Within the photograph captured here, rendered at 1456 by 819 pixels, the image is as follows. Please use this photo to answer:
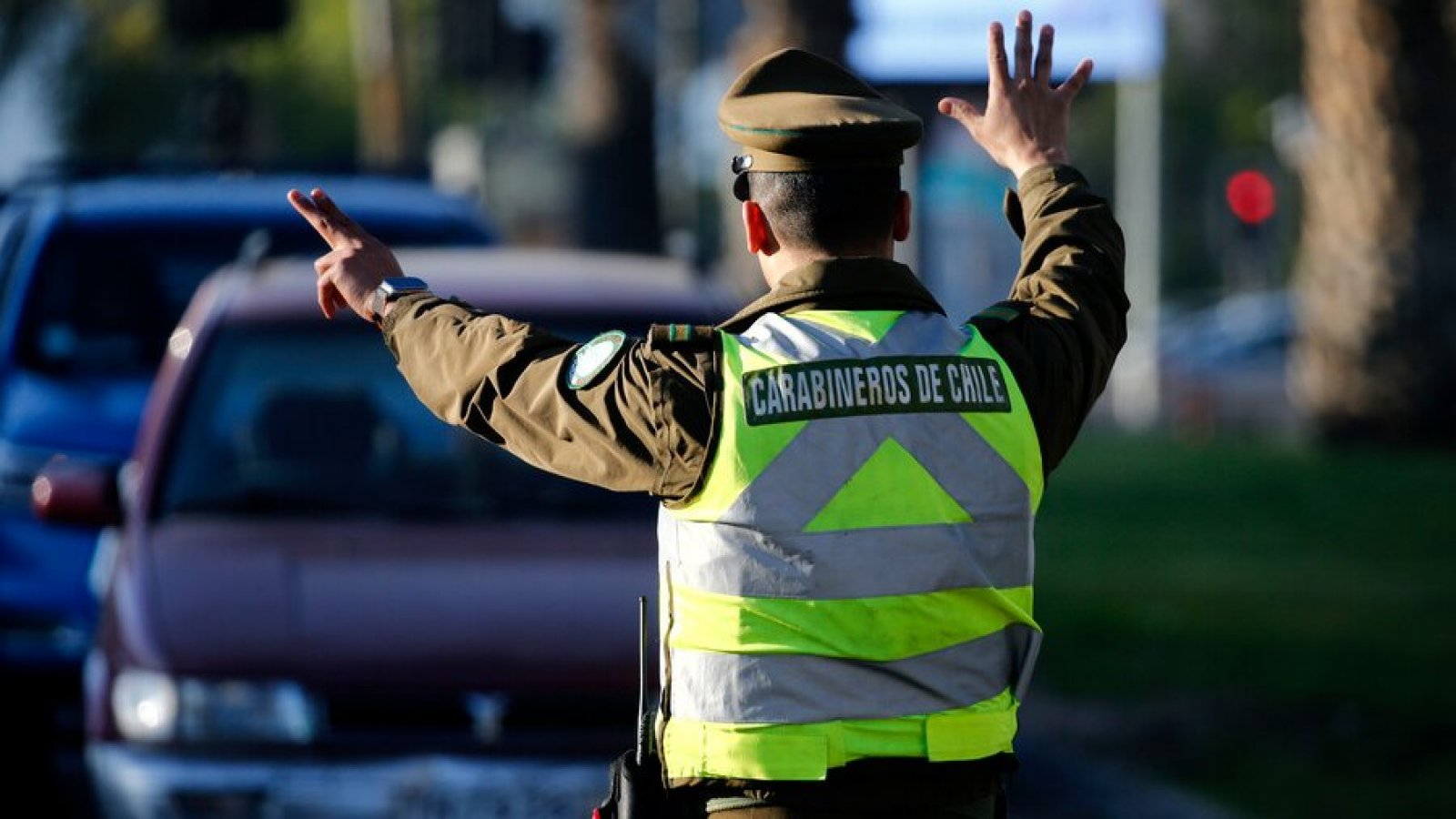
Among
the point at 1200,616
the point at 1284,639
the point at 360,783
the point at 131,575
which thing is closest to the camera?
the point at 360,783

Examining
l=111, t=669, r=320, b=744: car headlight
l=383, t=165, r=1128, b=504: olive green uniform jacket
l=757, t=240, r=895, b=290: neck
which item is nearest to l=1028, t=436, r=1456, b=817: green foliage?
l=111, t=669, r=320, b=744: car headlight

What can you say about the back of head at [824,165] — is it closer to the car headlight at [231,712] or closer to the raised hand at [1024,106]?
the raised hand at [1024,106]


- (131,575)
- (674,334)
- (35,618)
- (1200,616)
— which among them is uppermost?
(674,334)

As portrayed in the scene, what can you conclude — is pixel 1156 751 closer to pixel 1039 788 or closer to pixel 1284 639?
pixel 1039 788

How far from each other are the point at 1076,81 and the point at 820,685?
115 cm

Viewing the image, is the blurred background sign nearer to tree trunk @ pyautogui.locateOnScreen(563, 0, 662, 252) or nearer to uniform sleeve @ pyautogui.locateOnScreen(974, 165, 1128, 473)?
tree trunk @ pyautogui.locateOnScreen(563, 0, 662, 252)

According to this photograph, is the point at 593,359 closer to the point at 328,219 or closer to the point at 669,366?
the point at 669,366

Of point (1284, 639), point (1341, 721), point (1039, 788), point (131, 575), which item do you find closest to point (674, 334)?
point (131, 575)

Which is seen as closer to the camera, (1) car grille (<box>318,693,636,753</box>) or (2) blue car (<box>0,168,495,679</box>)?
(1) car grille (<box>318,693,636,753</box>)

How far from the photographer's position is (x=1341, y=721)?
8844 mm

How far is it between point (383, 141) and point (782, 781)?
24064 millimetres

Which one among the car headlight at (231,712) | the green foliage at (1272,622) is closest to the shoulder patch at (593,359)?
the car headlight at (231,712)

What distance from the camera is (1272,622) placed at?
1068 cm

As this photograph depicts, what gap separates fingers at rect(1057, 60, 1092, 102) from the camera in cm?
402
